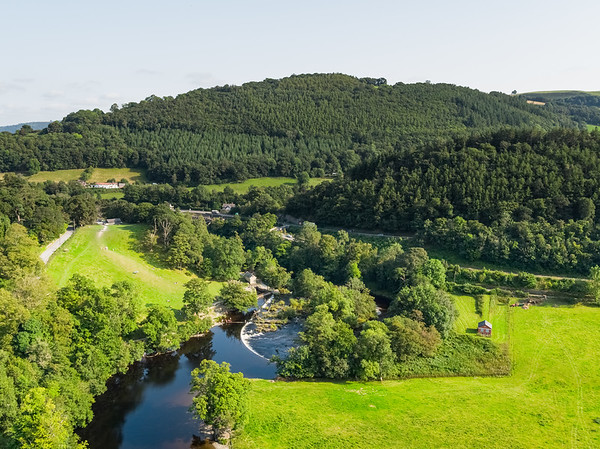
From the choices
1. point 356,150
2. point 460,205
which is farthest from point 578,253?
point 356,150

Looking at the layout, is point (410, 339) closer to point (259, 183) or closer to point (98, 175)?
point (259, 183)

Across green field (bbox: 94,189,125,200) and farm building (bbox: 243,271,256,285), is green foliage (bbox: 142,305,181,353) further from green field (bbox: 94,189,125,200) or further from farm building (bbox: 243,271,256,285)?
green field (bbox: 94,189,125,200)

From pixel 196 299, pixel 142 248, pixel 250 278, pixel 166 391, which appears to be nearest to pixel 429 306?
pixel 196 299

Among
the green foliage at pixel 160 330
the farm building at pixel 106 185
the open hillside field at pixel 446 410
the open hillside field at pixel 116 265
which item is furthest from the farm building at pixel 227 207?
the open hillside field at pixel 446 410

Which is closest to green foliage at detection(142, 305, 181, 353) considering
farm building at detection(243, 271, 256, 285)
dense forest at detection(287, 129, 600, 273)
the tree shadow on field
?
the tree shadow on field

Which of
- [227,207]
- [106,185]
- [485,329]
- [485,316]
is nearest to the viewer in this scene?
[485,329]

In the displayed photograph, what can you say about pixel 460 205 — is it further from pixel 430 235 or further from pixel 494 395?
pixel 494 395
